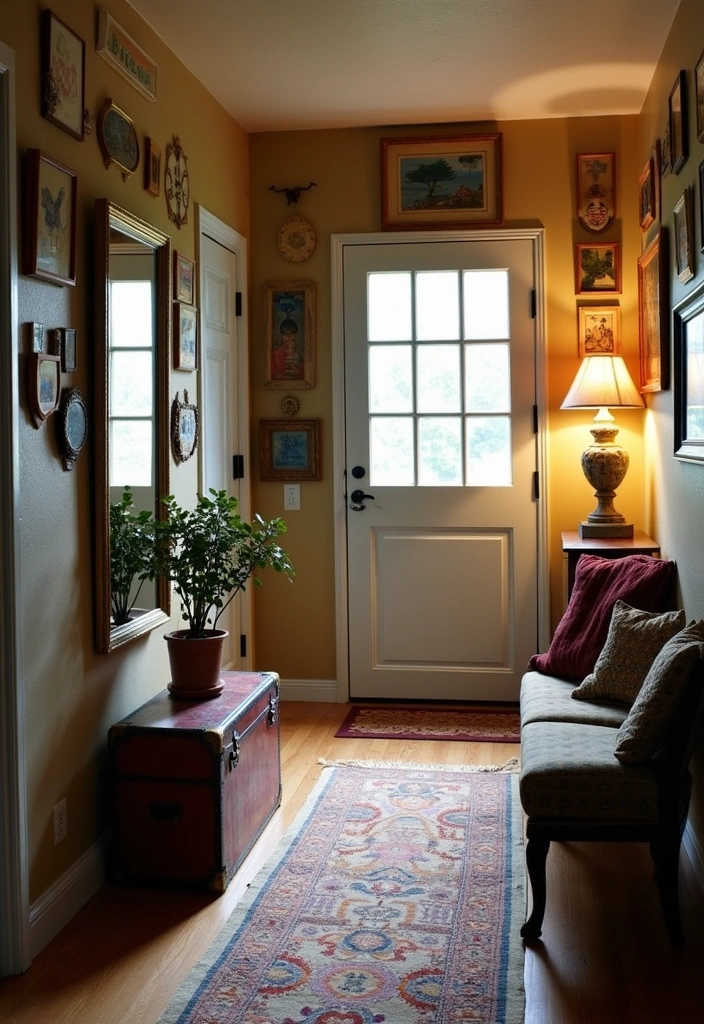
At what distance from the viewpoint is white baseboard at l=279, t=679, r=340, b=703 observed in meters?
4.80

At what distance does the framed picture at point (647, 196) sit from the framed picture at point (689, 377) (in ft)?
2.56

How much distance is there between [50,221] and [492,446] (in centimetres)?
248

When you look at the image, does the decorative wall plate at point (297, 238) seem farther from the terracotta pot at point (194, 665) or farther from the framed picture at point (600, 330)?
the terracotta pot at point (194, 665)

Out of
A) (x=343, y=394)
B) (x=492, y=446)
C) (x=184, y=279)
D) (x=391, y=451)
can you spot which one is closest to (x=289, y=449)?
(x=343, y=394)

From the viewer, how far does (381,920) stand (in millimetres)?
2645

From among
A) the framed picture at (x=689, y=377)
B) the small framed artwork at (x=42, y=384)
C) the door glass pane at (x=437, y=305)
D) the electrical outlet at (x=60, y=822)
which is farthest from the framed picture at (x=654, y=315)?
the electrical outlet at (x=60, y=822)

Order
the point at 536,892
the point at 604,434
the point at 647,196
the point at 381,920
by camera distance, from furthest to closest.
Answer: the point at 604,434
the point at 647,196
the point at 381,920
the point at 536,892

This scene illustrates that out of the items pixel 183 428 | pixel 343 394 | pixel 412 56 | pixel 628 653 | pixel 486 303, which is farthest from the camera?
pixel 343 394

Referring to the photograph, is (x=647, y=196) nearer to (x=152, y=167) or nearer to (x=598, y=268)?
(x=598, y=268)

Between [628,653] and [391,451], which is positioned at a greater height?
[391,451]

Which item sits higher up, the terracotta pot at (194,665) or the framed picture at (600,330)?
the framed picture at (600,330)

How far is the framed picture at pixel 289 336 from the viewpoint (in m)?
4.72

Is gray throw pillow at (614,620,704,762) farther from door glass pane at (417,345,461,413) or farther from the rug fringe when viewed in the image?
door glass pane at (417,345,461,413)

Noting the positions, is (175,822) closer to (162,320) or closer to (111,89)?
(162,320)
